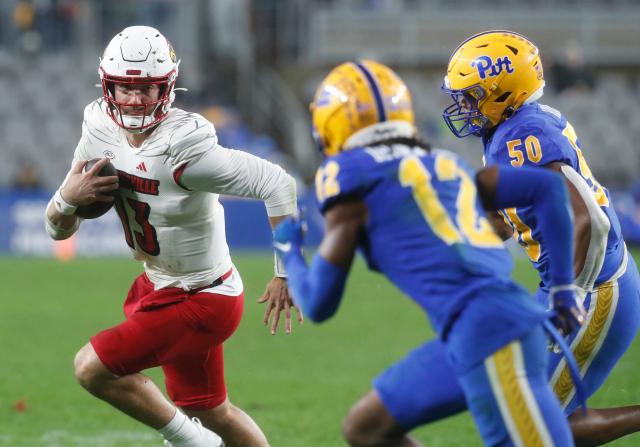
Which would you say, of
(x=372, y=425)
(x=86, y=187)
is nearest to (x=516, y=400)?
(x=372, y=425)

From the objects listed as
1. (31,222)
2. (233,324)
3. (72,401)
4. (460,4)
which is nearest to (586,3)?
(460,4)

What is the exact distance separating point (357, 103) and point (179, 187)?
1.39 meters

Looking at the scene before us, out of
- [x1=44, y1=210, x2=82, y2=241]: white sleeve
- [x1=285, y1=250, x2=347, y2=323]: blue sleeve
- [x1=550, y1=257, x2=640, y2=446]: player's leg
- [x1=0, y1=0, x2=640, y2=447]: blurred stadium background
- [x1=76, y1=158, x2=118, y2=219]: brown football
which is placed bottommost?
[x1=0, y1=0, x2=640, y2=447]: blurred stadium background

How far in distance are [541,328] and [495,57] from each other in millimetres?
1767

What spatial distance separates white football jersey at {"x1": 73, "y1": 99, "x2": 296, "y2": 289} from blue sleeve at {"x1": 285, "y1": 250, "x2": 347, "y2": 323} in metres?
1.14

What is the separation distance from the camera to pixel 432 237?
374 cm

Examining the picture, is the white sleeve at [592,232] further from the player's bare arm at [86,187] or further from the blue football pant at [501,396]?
the player's bare arm at [86,187]

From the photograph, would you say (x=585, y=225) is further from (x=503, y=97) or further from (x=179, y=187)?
(x=179, y=187)

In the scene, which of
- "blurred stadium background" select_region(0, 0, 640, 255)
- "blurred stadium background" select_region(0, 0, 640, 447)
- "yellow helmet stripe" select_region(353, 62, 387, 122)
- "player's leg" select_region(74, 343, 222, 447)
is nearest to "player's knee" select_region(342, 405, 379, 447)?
"yellow helmet stripe" select_region(353, 62, 387, 122)

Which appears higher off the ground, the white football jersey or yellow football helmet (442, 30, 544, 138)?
yellow football helmet (442, 30, 544, 138)

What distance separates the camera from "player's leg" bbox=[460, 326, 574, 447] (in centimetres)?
367

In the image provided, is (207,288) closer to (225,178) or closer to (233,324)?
(233,324)

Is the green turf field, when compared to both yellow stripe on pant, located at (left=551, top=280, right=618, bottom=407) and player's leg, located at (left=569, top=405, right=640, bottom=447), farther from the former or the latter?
yellow stripe on pant, located at (left=551, top=280, right=618, bottom=407)

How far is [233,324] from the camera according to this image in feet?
17.3
